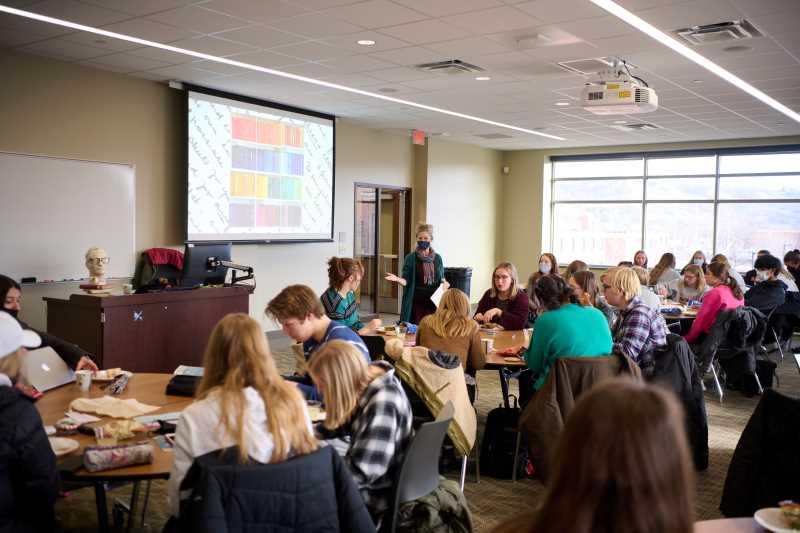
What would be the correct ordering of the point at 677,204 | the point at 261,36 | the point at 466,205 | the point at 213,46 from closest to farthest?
the point at 261,36 < the point at 213,46 < the point at 677,204 < the point at 466,205

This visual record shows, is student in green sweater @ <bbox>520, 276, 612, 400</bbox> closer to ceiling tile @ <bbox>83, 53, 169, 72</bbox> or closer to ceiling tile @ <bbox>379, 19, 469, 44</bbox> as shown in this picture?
ceiling tile @ <bbox>379, 19, 469, 44</bbox>

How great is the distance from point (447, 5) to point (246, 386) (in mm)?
3600

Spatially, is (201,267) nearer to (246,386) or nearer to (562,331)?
(562,331)

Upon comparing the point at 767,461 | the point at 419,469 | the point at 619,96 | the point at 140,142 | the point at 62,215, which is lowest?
the point at 419,469

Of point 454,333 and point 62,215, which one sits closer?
point 454,333

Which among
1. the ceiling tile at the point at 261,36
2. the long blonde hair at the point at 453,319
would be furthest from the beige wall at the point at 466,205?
the long blonde hair at the point at 453,319

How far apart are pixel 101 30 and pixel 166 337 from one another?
8.74ft

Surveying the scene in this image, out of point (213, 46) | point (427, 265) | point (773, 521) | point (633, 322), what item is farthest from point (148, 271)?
point (773, 521)

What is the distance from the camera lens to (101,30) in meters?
5.92

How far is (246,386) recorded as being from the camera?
2385mm

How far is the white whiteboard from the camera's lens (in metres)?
6.72

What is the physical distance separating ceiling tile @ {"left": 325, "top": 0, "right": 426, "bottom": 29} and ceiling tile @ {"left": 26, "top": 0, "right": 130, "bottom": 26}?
1681mm

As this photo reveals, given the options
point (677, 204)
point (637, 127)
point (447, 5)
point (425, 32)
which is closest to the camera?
point (447, 5)

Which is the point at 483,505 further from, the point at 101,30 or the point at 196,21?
the point at 101,30
